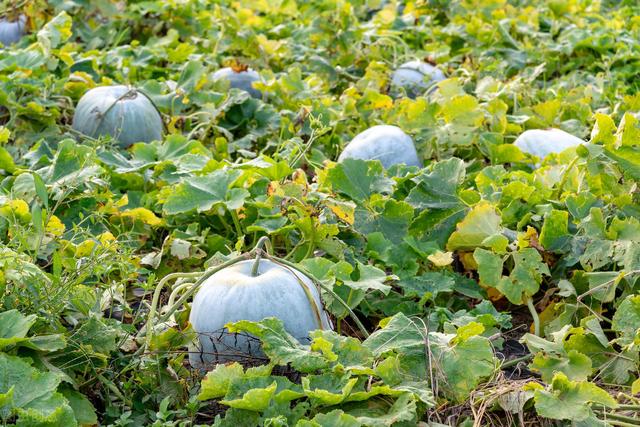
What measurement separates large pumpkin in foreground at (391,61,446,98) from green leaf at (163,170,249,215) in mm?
1965

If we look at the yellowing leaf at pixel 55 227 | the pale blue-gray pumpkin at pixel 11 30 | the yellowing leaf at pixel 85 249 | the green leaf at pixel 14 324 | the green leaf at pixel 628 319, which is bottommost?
the pale blue-gray pumpkin at pixel 11 30

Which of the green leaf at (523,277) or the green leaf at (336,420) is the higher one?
the green leaf at (336,420)

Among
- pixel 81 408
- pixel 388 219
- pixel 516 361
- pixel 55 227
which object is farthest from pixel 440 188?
pixel 81 408

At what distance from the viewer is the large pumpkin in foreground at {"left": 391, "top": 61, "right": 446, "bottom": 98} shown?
5.04 m

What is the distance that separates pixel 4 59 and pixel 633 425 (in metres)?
3.37

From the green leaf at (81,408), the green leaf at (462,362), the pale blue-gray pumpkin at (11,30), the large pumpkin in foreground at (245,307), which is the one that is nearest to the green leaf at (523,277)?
the green leaf at (462,362)

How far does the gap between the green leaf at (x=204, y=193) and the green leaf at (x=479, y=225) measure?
708mm

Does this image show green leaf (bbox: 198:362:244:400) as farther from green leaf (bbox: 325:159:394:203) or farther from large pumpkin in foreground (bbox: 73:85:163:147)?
large pumpkin in foreground (bbox: 73:85:163:147)

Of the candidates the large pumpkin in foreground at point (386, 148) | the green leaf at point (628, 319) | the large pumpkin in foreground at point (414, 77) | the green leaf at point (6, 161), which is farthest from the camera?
the large pumpkin in foreground at point (414, 77)

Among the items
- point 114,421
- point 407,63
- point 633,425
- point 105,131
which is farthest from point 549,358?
point 407,63

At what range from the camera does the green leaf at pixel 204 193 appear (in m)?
3.20

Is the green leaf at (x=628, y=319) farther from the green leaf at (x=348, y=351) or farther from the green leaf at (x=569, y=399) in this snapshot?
the green leaf at (x=348, y=351)

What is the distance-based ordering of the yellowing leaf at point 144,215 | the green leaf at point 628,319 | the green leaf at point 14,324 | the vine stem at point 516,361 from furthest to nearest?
the yellowing leaf at point 144,215, the vine stem at point 516,361, the green leaf at point 628,319, the green leaf at point 14,324

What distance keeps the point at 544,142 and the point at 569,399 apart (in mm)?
1796
